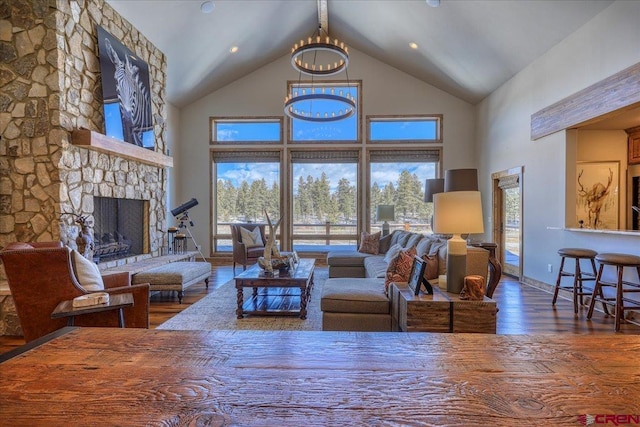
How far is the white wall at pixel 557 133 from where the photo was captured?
3781 millimetres

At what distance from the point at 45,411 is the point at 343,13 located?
277 inches

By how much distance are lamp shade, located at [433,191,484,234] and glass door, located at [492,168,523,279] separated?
4.21m

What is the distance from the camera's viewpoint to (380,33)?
21.1 feet

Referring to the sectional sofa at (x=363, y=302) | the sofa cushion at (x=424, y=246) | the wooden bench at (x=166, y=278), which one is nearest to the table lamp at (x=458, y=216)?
the sectional sofa at (x=363, y=302)

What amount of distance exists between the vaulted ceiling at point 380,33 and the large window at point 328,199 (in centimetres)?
258

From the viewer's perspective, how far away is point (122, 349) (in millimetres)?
1102

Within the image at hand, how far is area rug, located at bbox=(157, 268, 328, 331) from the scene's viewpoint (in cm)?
351

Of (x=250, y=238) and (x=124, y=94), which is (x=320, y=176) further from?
(x=124, y=94)

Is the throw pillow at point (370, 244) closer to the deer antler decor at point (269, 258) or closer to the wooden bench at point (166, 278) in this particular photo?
the deer antler decor at point (269, 258)

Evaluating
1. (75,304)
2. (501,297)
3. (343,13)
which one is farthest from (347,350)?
(343,13)

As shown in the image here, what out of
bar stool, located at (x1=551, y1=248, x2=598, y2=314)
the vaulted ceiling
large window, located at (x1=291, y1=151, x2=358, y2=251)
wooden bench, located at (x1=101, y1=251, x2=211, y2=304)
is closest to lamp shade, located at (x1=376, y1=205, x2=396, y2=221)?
large window, located at (x1=291, y1=151, x2=358, y2=251)

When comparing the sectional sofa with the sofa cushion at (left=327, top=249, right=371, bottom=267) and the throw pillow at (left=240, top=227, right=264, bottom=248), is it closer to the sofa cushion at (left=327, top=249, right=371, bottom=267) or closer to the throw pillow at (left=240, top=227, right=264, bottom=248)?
the sofa cushion at (left=327, top=249, right=371, bottom=267)

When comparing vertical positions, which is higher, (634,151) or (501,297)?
(634,151)

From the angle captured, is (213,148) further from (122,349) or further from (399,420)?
(399,420)
